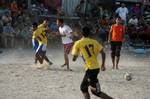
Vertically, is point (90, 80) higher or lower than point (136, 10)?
higher

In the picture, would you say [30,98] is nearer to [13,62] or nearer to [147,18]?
[13,62]

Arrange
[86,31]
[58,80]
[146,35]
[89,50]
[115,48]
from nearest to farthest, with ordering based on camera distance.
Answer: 1. [86,31]
2. [89,50]
3. [58,80]
4. [115,48]
5. [146,35]

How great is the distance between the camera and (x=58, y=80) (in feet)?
45.5

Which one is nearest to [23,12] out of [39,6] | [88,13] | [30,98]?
[39,6]

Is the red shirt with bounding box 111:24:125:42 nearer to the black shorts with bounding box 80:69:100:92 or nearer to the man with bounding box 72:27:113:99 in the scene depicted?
the man with bounding box 72:27:113:99

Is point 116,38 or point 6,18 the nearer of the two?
point 116,38

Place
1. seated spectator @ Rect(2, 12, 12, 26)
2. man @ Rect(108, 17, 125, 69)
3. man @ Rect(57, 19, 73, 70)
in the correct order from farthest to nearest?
1. seated spectator @ Rect(2, 12, 12, 26)
2. man @ Rect(108, 17, 125, 69)
3. man @ Rect(57, 19, 73, 70)

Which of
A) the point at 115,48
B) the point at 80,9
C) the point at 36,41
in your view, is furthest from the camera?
the point at 80,9

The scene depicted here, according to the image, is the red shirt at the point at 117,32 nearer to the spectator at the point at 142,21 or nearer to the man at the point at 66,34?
the man at the point at 66,34

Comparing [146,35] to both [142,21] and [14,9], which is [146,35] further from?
[14,9]

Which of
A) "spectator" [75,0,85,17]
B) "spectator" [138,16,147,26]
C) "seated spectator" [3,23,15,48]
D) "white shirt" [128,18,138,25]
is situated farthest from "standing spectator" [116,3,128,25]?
"seated spectator" [3,23,15,48]

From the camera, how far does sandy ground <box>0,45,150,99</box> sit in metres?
12.0

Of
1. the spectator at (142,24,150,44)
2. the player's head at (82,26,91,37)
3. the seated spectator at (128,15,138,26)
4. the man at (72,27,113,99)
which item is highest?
the player's head at (82,26,91,37)

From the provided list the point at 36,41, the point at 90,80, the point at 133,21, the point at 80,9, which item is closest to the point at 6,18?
the point at 80,9
